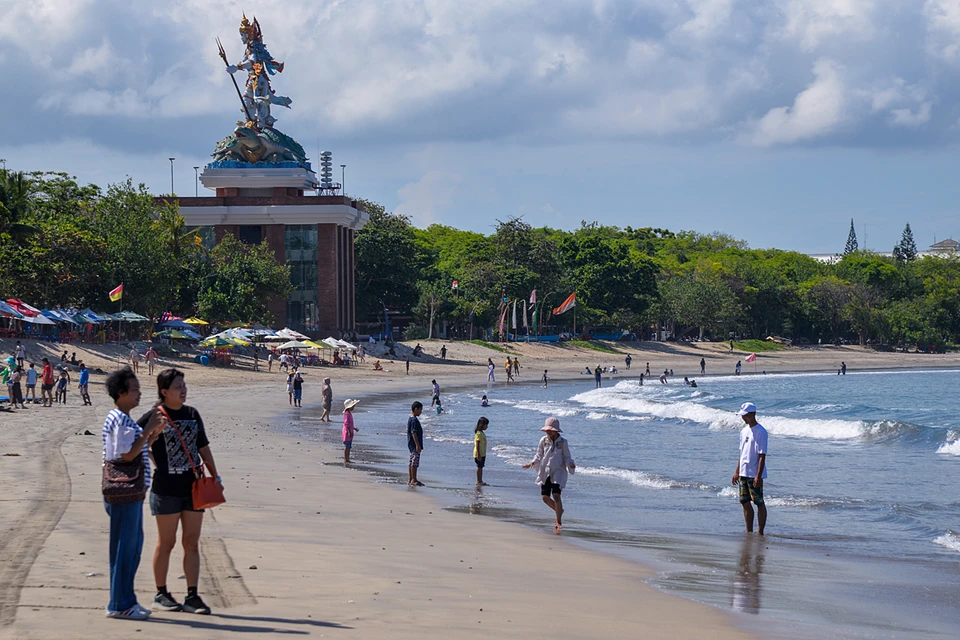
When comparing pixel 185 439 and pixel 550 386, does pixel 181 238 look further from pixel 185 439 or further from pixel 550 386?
pixel 185 439

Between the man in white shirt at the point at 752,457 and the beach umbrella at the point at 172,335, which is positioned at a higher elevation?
the beach umbrella at the point at 172,335

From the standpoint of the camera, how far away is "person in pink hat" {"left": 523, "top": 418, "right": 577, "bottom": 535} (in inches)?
509

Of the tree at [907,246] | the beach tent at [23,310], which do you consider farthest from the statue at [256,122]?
the tree at [907,246]

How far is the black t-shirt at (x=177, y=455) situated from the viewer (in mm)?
7184

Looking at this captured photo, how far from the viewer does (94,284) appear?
2175 inches

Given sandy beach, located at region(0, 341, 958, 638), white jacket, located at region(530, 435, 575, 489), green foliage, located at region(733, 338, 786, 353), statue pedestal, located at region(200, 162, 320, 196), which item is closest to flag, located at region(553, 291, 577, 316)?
green foliage, located at region(733, 338, 786, 353)

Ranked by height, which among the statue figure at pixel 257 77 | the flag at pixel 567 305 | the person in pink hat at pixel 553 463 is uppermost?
the statue figure at pixel 257 77

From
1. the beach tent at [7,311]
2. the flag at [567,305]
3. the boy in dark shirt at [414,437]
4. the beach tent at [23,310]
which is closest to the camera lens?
the boy in dark shirt at [414,437]

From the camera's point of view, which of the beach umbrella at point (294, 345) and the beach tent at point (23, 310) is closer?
the beach tent at point (23, 310)

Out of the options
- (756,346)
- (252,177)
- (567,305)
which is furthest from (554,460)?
(756,346)

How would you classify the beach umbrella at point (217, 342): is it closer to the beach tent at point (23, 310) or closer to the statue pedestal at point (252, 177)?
the beach tent at point (23, 310)

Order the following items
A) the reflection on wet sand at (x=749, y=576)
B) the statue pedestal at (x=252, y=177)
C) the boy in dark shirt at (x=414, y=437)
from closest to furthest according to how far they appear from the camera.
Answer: the reflection on wet sand at (x=749, y=576) < the boy in dark shirt at (x=414, y=437) < the statue pedestal at (x=252, y=177)

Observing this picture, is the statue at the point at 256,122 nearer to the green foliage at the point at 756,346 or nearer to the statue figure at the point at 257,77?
the statue figure at the point at 257,77

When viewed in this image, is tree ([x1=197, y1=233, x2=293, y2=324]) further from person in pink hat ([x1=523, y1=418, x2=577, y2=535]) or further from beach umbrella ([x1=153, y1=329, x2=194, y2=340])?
person in pink hat ([x1=523, y1=418, x2=577, y2=535])
